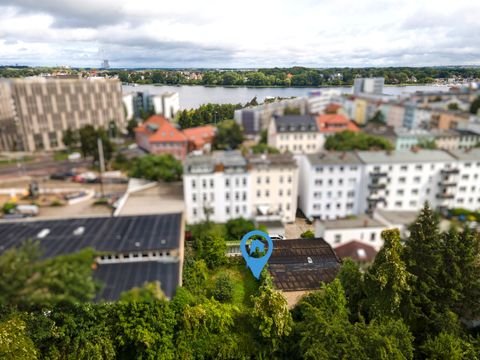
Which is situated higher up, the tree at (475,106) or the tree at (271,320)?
the tree at (475,106)

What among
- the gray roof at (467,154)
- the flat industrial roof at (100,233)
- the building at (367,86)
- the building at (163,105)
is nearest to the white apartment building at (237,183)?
the flat industrial roof at (100,233)

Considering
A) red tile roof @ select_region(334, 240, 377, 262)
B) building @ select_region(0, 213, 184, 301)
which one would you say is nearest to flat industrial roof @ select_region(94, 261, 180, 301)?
building @ select_region(0, 213, 184, 301)

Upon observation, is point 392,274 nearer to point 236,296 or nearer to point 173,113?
point 236,296

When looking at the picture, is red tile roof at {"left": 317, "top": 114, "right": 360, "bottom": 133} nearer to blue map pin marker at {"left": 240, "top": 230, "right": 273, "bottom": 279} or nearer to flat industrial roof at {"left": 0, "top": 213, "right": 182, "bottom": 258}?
blue map pin marker at {"left": 240, "top": 230, "right": 273, "bottom": 279}

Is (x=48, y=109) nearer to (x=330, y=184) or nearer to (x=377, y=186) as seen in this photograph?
(x=330, y=184)

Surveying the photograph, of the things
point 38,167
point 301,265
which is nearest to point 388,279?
point 301,265

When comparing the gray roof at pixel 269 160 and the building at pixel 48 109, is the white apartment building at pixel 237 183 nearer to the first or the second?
the gray roof at pixel 269 160

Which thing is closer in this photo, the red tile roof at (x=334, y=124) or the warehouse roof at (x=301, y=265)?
the red tile roof at (x=334, y=124)
